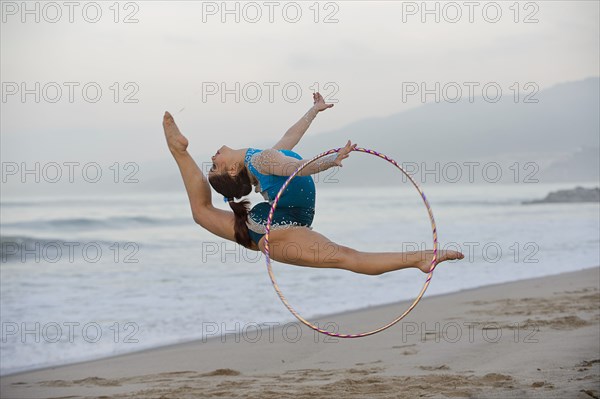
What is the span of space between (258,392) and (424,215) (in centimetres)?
3149

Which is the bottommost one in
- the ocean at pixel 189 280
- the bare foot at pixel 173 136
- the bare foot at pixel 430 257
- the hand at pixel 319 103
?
the ocean at pixel 189 280

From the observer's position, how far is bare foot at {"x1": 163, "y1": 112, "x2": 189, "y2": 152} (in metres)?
5.55

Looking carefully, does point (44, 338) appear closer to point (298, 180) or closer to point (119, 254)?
point (298, 180)

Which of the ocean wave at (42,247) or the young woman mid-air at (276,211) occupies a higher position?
the young woman mid-air at (276,211)

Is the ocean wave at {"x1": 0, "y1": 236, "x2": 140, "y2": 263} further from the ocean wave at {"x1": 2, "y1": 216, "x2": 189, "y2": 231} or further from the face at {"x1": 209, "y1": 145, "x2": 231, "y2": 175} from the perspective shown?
the face at {"x1": 209, "y1": 145, "x2": 231, "y2": 175}

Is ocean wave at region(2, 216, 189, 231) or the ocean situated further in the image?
ocean wave at region(2, 216, 189, 231)

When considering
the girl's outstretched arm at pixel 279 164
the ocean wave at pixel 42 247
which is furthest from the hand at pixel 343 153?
the ocean wave at pixel 42 247

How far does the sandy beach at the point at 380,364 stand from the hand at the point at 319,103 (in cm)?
257

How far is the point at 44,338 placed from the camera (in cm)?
1042

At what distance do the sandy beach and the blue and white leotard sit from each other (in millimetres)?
2123

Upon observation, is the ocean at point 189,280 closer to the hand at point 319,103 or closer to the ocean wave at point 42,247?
the ocean wave at point 42,247

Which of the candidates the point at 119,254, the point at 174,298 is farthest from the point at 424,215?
the point at 174,298

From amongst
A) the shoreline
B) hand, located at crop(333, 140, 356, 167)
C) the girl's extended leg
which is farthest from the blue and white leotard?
the shoreline

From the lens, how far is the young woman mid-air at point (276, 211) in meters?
5.43
